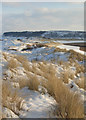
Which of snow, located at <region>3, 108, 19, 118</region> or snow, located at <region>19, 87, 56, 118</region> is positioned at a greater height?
snow, located at <region>3, 108, 19, 118</region>

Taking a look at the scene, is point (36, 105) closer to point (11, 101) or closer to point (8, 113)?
point (11, 101)

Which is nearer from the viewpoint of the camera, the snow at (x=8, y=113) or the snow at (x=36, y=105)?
the snow at (x=8, y=113)

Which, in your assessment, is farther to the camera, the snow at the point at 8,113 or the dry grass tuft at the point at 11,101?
the dry grass tuft at the point at 11,101

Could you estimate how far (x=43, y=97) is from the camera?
11.6 feet

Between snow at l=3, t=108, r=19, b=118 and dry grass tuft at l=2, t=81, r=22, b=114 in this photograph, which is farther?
dry grass tuft at l=2, t=81, r=22, b=114

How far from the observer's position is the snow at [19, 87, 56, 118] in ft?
8.82

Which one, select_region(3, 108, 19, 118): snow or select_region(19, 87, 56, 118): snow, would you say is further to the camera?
select_region(19, 87, 56, 118): snow

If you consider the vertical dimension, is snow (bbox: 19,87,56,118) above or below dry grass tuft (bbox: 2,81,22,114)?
below

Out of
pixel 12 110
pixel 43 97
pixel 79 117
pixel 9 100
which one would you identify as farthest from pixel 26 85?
pixel 79 117

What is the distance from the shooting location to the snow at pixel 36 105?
2.69 metres

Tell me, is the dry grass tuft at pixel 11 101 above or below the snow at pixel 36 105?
above

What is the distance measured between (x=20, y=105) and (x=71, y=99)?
3.57ft

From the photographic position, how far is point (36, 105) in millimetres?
3078

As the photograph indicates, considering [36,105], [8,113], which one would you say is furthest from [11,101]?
[36,105]
